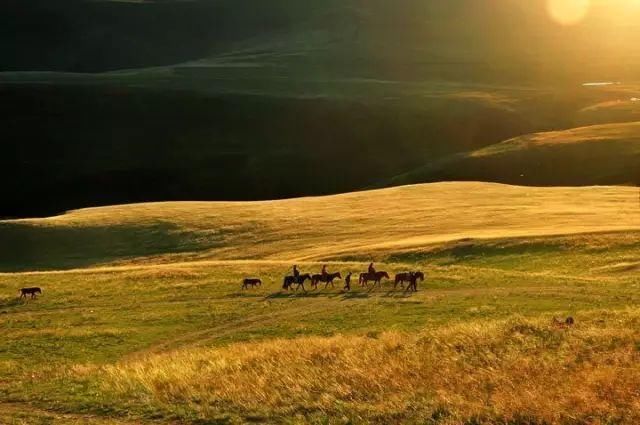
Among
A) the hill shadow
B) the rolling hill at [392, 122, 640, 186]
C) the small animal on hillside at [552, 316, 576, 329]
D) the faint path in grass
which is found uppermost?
the rolling hill at [392, 122, 640, 186]

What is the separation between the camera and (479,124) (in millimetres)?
171750

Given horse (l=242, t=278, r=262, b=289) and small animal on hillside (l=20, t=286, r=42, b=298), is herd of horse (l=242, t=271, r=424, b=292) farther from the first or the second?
small animal on hillside (l=20, t=286, r=42, b=298)

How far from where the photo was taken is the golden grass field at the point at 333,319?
18.5 m

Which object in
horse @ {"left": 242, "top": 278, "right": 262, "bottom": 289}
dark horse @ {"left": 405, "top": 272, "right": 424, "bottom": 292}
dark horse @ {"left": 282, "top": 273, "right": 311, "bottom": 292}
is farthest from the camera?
horse @ {"left": 242, "top": 278, "right": 262, "bottom": 289}

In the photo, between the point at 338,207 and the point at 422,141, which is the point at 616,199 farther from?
the point at 422,141

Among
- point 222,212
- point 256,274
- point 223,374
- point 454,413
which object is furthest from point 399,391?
point 222,212

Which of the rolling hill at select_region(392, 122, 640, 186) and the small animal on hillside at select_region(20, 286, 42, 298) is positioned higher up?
the rolling hill at select_region(392, 122, 640, 186)

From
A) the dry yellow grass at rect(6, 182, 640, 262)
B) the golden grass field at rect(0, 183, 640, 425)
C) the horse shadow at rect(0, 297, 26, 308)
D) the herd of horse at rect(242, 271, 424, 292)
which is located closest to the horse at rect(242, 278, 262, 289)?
the herd of horse at rect(242, 271, 424, 292)

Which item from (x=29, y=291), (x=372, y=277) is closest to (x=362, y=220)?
(x=372, y=277)

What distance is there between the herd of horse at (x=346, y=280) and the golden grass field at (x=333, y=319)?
73 centimetres

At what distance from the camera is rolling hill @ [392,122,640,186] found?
379 ft

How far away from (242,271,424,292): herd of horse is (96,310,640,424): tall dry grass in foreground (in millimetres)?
12622

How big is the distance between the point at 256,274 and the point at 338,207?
121 ft

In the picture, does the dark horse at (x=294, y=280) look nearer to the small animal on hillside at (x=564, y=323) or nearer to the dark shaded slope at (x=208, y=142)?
the small animal on hillside at (x=564, y=323)
